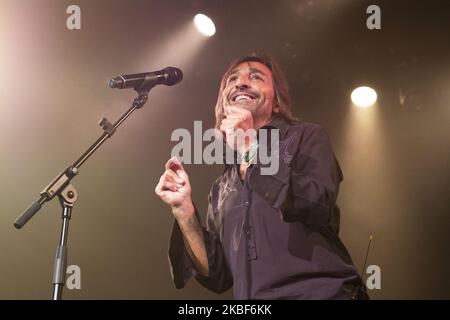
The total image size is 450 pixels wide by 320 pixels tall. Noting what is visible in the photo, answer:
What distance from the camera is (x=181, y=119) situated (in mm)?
2523

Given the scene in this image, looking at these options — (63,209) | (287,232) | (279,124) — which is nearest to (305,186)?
(287,232)

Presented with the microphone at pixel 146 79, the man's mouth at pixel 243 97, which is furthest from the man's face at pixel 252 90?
the microphone at pixel 146 79

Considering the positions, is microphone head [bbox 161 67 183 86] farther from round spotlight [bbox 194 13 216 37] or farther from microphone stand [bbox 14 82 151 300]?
round spotlight [bbox 194 13 216 37]

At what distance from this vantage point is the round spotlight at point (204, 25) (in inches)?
103

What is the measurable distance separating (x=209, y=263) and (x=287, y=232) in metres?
0.34

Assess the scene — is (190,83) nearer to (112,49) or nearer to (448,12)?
(112,49)

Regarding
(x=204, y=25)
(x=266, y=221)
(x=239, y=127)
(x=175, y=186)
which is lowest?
(x=266, y=221)

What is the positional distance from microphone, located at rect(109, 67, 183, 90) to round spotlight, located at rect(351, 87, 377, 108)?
2.85ft

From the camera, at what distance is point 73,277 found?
2.33 metres

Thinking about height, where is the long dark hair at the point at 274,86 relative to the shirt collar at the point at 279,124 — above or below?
above

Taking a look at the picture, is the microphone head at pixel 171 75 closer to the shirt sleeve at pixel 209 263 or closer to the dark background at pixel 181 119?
the dark background at pixel 181 119

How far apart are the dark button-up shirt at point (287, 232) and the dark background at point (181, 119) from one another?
0.29 metres

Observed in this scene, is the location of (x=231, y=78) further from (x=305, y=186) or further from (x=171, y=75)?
(x=305, y=186)
